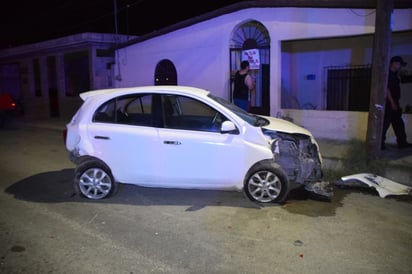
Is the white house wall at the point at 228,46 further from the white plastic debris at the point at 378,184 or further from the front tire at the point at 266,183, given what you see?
the front tire at the point at 266,183

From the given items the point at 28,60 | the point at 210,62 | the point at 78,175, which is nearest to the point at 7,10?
the point at 28,60

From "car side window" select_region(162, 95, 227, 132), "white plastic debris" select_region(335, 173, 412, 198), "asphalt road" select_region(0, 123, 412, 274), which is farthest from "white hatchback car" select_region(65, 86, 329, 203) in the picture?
"white plastic debris" select_region(335, 173, 412, 198)

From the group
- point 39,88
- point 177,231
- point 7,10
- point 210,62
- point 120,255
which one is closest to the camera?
point 120,255

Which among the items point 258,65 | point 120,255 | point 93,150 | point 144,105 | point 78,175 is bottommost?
point 120,255

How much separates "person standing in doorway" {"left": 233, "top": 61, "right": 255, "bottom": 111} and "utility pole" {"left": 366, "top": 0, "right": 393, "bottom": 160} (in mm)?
2964

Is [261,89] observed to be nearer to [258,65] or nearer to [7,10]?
[258,65]

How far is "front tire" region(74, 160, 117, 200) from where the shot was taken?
556 centimetres

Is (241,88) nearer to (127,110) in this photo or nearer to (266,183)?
(127,110)

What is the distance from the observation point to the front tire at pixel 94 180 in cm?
556

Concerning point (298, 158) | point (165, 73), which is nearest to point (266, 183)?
point (298, 158)

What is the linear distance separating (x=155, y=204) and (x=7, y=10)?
29258mm

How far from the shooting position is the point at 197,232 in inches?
174

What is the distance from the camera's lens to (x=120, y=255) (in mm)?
3873

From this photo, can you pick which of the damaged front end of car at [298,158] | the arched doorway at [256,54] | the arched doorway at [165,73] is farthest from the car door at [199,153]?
the arched doorway at [165,73]
